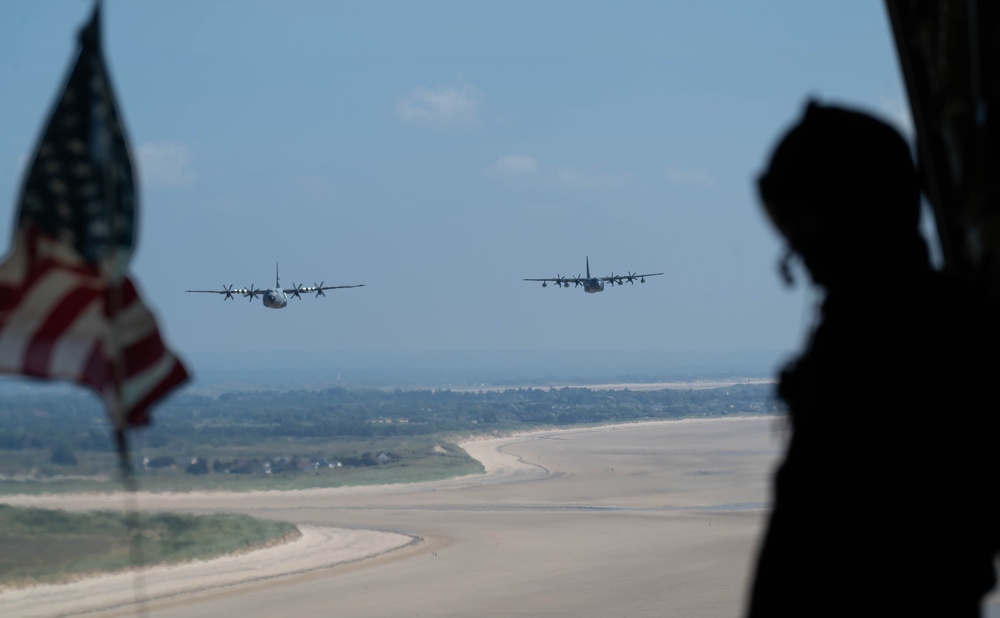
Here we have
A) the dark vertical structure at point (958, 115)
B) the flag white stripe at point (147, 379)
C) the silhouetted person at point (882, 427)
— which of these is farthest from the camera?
the flag white stripe at point (147, 379)

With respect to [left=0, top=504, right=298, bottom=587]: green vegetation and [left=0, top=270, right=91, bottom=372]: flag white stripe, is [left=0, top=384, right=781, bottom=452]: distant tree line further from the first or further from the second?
[left=0, top=270, right=91, bottom=372]: flag white stripe

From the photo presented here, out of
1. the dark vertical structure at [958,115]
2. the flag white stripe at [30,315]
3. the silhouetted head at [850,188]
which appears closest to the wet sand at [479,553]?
the flag white stripe at [30,315]

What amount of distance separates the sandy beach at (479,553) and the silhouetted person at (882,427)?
2997 cm

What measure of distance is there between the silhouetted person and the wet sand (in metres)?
28.3

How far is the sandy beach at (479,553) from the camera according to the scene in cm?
3466

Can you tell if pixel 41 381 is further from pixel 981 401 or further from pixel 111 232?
pixel 981 401

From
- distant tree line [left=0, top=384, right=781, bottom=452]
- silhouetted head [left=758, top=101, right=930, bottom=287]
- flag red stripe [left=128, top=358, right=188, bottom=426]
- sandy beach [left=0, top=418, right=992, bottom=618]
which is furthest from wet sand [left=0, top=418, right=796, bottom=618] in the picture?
Result: silhouetted head [left=758, top=101, right=930, bottom=287]

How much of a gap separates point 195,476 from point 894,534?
58489 millimetres

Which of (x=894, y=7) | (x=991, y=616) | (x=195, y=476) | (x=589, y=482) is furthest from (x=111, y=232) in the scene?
(x=589, y=482)

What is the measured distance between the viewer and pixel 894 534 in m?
1.77

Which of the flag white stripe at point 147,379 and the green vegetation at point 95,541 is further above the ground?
the flag white stripe at point 147,379

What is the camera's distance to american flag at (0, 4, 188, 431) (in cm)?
400

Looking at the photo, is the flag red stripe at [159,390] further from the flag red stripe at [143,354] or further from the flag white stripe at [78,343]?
the flag white stripe at [78,343]

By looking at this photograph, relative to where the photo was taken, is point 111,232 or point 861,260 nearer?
point 861,260
